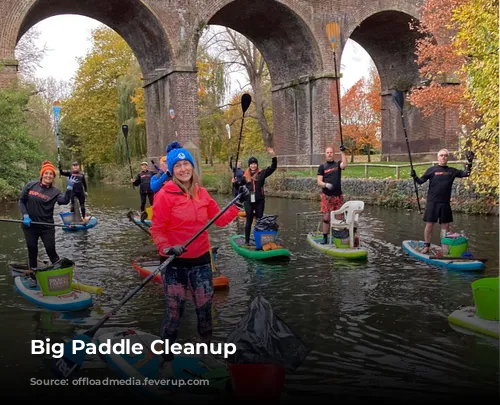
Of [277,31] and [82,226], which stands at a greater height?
[277,31]

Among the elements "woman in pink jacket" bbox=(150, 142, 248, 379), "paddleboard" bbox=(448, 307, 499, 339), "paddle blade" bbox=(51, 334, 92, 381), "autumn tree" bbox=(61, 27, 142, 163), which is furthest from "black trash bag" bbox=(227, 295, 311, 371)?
"autumn tree" bbox=(61, 27, 142, 163)

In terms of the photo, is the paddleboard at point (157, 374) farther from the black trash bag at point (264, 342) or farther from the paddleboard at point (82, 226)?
the paddleboard at point (82, 226)

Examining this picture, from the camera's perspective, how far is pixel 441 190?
7.98 metres

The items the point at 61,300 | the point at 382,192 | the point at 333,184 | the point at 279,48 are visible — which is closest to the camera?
the point at 61,300

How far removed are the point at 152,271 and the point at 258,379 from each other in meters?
4.09

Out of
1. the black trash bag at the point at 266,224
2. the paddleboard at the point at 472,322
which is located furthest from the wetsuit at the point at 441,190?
the paddleboard at the point at 472,322

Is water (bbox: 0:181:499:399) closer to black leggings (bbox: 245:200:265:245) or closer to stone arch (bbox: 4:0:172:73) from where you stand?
black leggings (bbox: 245:200:265:245)

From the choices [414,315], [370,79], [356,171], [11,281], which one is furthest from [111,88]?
[414,315]

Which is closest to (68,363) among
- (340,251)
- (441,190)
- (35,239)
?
(35,239)

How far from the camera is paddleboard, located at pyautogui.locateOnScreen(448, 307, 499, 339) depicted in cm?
455

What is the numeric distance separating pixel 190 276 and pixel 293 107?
21998mm

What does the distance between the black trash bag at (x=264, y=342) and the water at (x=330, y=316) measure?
39cm

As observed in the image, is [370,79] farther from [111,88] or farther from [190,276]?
[190,276]

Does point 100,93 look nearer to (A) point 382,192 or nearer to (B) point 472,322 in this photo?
(A) point 382,192
